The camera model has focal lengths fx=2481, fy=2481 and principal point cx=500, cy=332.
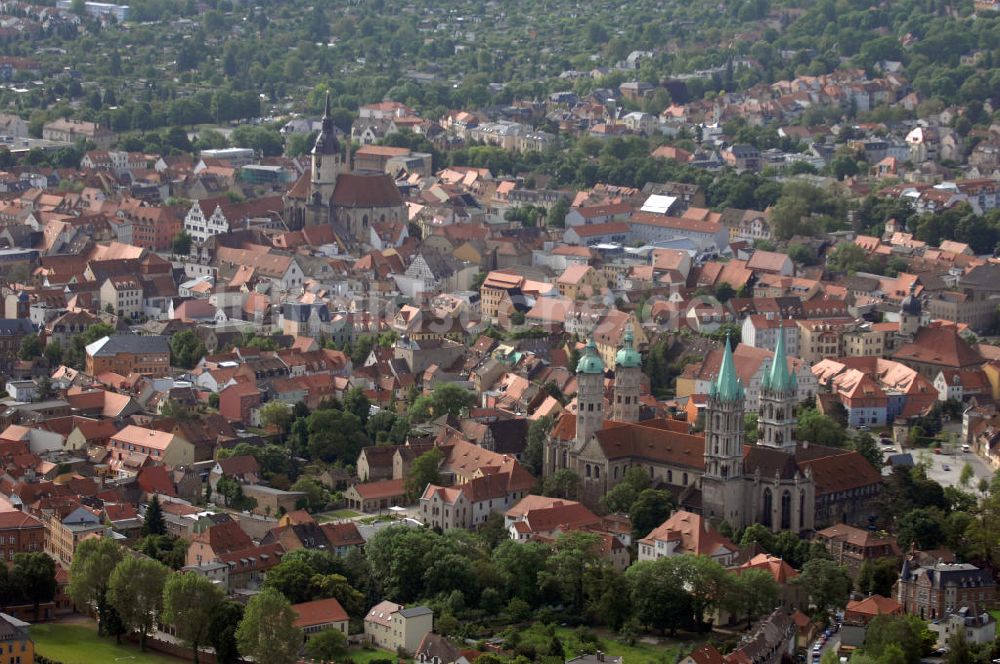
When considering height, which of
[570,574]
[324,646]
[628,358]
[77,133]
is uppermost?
[77,133]

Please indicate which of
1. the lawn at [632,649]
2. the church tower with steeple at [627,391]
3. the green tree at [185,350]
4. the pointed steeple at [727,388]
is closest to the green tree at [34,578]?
the lawn at [632,649]

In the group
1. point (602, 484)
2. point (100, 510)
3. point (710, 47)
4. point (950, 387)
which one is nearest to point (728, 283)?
point (950, 387)

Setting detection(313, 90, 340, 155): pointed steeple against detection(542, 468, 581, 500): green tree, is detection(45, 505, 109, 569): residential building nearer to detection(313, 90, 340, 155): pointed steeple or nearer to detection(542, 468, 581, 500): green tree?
detection(542, 468, 581, 500): green tree

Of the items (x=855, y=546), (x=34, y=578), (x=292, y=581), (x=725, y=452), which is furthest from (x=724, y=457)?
(x=34, y=578)

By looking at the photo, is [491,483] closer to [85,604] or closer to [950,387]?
[85,604]

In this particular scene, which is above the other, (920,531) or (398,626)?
(920,531)

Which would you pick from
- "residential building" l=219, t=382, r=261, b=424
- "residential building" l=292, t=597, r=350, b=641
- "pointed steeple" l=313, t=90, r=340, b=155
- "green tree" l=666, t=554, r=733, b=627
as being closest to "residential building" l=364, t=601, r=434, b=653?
"residential building" l=292, t=597, r=350, b=641

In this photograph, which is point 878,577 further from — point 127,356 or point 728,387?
point 127,356
